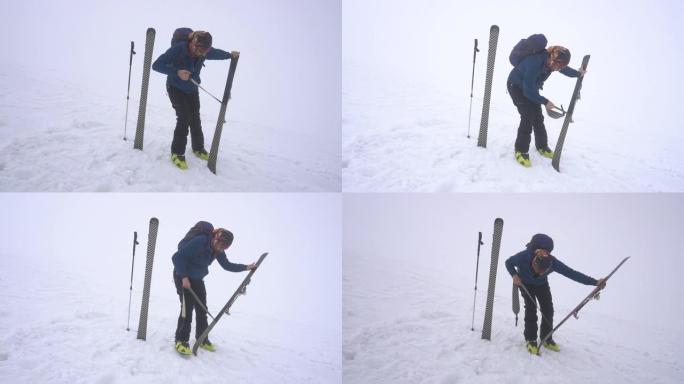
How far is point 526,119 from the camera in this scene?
6328mm

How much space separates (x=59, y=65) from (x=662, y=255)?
9835mm

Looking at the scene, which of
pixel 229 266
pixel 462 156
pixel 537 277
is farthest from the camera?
pixel 462 156

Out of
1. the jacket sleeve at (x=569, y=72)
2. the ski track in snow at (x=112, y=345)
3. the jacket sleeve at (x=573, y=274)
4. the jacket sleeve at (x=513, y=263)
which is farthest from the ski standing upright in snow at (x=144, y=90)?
the jacket sleeve at (x=573, y=274)

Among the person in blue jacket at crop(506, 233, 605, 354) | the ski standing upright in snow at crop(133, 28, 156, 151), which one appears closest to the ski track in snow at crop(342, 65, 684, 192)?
the person in blue jacket at crop(506, 233, 605, 354)

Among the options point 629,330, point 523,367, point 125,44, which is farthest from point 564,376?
point 125,44

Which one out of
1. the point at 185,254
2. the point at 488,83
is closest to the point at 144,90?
the point at 185,254

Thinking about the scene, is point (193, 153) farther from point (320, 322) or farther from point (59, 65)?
point (59, 65)

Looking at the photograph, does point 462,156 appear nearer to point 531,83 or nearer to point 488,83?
point 488,83

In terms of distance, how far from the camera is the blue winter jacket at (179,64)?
5.74 meters

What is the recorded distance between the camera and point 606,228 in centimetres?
992

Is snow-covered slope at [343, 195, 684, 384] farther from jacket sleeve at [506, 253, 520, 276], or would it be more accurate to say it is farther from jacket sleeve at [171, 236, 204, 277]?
jacket sleeve at [171, 236, 204, 277]

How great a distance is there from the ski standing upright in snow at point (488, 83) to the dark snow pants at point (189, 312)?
10.9 ft

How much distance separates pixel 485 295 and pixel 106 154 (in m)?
5.14

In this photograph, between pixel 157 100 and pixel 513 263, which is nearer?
pixel 513 263
